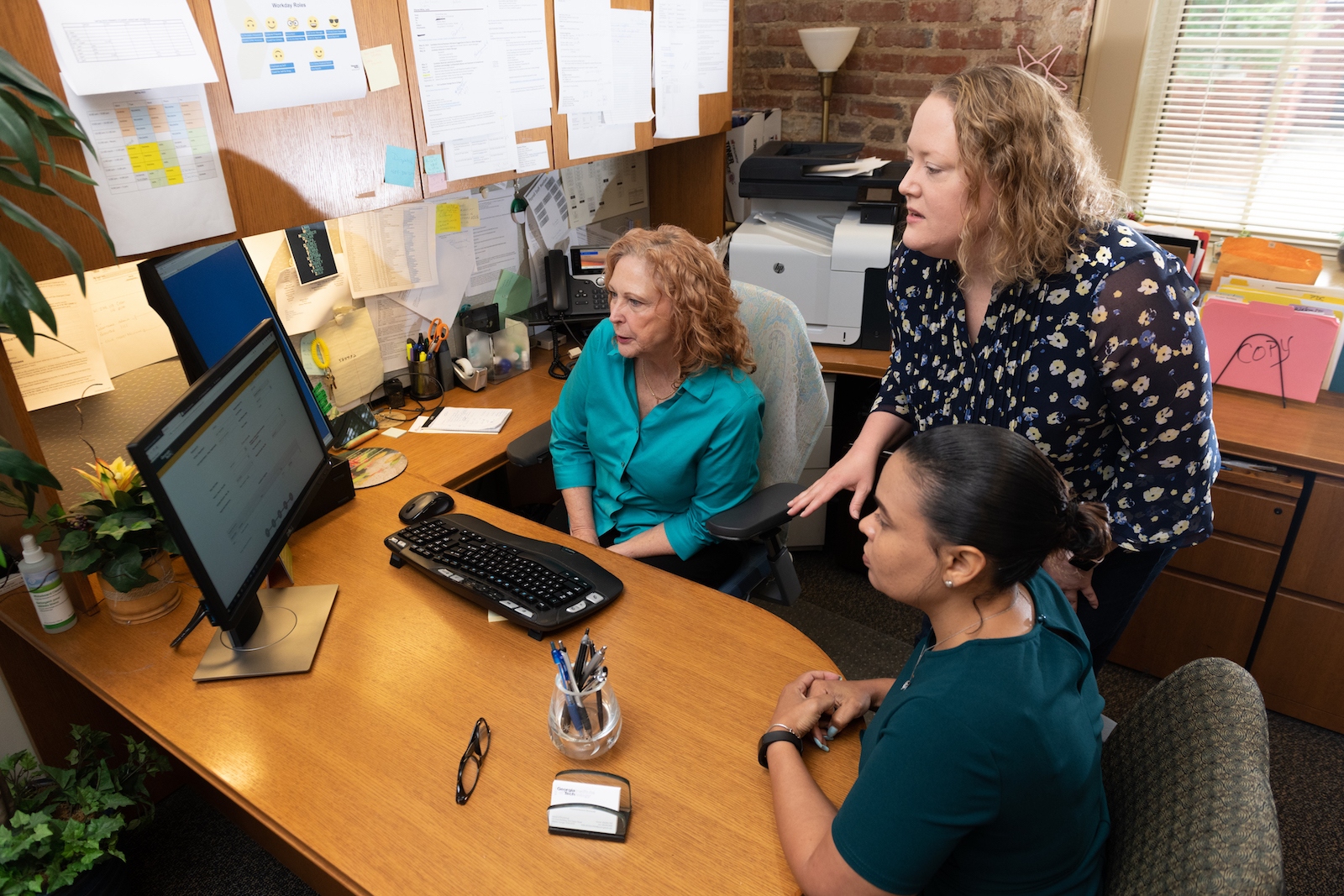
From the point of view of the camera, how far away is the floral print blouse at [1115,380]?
1.24 metres

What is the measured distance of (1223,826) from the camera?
32.9 inches

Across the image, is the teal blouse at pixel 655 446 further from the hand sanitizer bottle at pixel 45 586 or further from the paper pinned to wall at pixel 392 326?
the hand sanitizer bottle at pixel 45 586

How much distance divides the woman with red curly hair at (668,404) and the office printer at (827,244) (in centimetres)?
73

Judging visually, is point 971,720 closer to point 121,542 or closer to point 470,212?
point 121,542

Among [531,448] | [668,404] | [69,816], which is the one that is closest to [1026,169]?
[668,404]

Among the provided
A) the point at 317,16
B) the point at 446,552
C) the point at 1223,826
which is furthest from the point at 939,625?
the point at 317,16

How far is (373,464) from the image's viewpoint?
1.83 m

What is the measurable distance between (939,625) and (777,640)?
34 centimetres

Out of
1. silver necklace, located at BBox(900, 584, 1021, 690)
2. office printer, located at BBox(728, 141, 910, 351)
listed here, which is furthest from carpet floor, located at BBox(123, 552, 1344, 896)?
silver necklace, located at BBox(900, 584, 1021, 690)

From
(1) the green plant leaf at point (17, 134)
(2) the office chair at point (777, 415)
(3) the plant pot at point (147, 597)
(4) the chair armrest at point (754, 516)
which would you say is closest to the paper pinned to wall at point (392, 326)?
(2) the office chair at point (777, 415)

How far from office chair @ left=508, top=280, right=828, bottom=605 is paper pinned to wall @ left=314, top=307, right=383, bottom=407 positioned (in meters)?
0.50

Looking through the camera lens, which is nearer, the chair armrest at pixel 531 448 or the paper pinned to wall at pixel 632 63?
the chair armrest at pixel 531 448

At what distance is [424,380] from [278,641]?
101 cm

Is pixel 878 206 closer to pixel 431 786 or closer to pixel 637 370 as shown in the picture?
pixel 637 370
